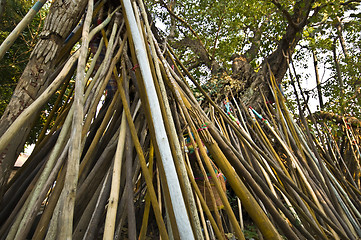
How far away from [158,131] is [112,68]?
43cm

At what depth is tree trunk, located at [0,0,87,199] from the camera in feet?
1.94

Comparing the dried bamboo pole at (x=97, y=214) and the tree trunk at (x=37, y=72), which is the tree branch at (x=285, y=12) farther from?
the dried bamboo pole at (x=97, y=214)

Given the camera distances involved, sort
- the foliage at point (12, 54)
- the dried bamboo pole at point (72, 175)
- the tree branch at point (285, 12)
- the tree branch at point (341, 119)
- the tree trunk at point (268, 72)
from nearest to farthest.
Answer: the dried bamboo pole at point (72, 175), the tree branch at point (285, 12), the tree trunk at point (268, 72), the foliage at point (12, 54), the tree branch at point (341, 119)

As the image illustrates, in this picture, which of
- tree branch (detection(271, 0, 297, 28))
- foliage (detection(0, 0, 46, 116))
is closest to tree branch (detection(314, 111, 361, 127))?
tree branch (detection(271, 0, 297, 28))

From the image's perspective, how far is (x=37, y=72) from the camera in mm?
662

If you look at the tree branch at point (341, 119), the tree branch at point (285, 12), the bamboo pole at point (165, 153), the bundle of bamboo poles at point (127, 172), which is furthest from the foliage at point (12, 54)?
the tree branch at point (341, 119)

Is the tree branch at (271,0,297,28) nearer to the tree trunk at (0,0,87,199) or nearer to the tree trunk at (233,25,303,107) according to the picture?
the tree trunk at (233,25,303,107)

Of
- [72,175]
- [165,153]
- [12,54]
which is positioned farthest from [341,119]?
[12,54]

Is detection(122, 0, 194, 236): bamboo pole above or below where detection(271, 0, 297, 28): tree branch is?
below

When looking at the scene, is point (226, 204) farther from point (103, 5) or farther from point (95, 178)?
point (103, 5)

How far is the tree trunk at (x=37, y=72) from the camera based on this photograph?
590mm

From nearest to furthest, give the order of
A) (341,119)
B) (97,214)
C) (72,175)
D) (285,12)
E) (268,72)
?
(72,175) < (97,214) < (285,12) < (268,72) < (341,119)

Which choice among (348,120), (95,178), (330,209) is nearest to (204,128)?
(95,178)

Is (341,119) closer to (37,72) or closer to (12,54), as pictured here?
(37,72)
